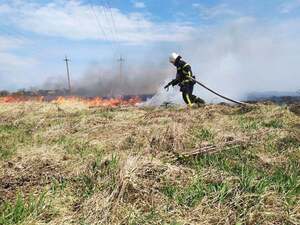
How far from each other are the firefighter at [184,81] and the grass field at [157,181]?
8.46 meters

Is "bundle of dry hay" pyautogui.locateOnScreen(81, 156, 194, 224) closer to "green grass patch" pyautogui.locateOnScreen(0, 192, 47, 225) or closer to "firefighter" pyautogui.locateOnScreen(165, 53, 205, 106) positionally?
"green grass patch" pyautogui.locateOnScreen(0, 192, 47, 225)

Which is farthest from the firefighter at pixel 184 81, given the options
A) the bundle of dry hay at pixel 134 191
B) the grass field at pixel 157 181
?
the bundle of dry hay at pixel 134 191

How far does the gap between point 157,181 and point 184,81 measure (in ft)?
40.8

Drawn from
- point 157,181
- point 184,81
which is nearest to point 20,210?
point 157,181

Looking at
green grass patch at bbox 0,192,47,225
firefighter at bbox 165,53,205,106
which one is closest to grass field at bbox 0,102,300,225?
green grass patch at bbox 0,192,47,225

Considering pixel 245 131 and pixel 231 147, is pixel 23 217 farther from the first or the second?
pixel 245 131

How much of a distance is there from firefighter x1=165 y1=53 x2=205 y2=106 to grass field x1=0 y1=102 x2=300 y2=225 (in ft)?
27.8

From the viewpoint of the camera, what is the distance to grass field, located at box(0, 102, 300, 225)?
193 inches

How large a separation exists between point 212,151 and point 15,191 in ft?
11.6

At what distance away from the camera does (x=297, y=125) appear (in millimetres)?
11477

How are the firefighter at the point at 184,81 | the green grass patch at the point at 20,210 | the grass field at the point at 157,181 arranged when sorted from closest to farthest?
1. the green grass patch at the point at 20,210
2. the grass field at the point at 157,181
3. the firefighter at the point at 184,81

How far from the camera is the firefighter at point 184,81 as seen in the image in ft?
59.3

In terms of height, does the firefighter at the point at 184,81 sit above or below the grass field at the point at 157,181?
above

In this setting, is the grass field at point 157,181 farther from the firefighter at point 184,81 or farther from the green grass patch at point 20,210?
the firefighter at point 184,81
